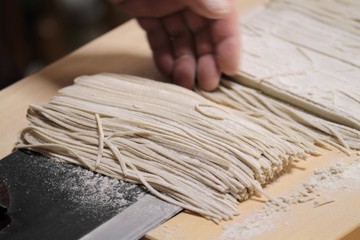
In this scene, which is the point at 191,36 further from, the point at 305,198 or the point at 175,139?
the point at 305,198

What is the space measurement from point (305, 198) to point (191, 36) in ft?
2.14

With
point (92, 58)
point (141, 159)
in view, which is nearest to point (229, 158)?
point (141, 159)

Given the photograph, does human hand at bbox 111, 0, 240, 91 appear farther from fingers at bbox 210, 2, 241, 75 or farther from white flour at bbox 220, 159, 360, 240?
white flour at bbox 220, 159, 360, 240

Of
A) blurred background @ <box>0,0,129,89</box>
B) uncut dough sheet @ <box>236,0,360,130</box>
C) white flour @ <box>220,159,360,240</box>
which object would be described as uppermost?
uncut dough sheet @ <box>236,0,360,130</box>

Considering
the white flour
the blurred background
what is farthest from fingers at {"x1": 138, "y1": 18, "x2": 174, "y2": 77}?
the blurred background

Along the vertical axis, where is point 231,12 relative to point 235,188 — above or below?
above

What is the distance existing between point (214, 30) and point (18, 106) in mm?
538

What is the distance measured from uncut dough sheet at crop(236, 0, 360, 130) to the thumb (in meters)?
0.18

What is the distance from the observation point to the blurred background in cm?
340

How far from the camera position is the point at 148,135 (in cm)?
158

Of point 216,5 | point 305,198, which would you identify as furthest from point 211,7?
point 305,198

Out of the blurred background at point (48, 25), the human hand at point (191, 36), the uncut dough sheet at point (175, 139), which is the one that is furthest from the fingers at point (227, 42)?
the blurred background at point (48, 25)

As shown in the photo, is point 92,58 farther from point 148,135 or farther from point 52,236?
point 52,236

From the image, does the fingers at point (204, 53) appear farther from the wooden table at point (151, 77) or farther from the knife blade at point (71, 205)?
the knife blade at point (71, 205)
